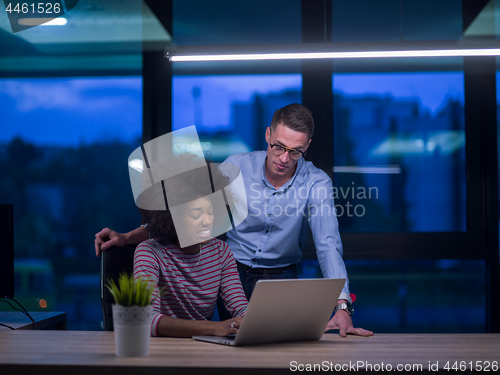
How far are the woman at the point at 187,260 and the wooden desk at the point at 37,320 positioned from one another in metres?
0.67

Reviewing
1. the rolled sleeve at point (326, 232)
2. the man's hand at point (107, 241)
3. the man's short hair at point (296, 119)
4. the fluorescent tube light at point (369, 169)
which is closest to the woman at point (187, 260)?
the man's hand at point (107, 241)

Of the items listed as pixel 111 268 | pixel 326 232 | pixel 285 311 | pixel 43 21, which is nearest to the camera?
pixel 285 311

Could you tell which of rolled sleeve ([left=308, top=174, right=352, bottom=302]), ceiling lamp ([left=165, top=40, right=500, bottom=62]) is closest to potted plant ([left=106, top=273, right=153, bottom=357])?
rolled sleeve ([left=308, top=174, right=352, bottom=302])

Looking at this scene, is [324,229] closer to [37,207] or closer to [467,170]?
[467,170]

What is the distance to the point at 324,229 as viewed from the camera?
6.52 feet

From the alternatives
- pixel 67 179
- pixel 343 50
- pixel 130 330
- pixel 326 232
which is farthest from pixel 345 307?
pixel 67 179

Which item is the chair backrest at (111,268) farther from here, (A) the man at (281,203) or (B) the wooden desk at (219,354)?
(A) the man at (281,203)

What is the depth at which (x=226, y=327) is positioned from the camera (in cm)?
138

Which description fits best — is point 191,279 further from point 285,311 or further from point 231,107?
point 231,107

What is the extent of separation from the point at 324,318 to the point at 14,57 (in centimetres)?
324

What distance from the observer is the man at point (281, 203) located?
2.07 m

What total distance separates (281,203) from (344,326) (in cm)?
84

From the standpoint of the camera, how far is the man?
2070 mm

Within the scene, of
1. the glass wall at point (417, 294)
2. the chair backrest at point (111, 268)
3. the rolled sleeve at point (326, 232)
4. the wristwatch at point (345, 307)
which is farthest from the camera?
the glass wall at point (417, 294)
